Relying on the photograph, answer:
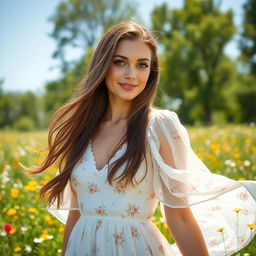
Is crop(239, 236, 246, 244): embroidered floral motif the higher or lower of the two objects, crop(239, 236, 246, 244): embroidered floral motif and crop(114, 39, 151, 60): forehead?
the lower

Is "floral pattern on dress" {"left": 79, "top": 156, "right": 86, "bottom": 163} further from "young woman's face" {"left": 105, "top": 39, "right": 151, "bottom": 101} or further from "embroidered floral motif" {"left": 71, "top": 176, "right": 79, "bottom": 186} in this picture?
"young woman's face" {"left": 105, "top": 39, "right": 151, "bottom": 101}

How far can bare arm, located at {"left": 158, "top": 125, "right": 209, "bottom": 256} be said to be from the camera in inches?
66.0

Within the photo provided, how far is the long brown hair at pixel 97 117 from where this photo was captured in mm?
1833

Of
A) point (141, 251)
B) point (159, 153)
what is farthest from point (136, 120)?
point (141, 251)

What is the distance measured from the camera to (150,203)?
73.1 inches

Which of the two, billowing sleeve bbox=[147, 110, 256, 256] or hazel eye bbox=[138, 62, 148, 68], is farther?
hazel eye bbox=[138, 62, 148, 68]

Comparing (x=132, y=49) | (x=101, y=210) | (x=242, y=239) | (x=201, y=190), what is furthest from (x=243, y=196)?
(x=132, y=49)

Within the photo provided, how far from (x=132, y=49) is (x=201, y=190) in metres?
0.87

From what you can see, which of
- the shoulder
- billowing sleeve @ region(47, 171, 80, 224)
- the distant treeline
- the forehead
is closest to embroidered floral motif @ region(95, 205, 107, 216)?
billowing sleeve @ region(47, 171, 80, 224)

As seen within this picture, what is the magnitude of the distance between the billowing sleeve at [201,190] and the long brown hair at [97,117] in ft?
0.36

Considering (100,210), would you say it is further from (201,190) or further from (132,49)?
(132,49)

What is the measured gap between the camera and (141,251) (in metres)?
1.78

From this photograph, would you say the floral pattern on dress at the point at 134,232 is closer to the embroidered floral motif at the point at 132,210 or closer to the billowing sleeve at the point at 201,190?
the embroidered floral motif at the point at 132,210

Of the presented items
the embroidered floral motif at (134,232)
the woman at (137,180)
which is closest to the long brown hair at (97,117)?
the woman at (137,180)
